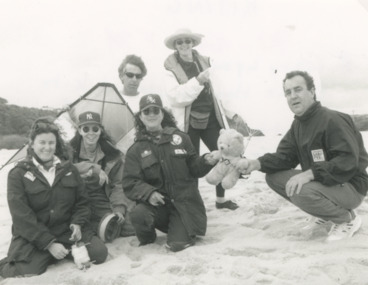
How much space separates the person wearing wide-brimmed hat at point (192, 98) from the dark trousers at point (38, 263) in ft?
4.50

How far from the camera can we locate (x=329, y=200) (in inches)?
96.8

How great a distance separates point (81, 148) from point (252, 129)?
4.84 feet

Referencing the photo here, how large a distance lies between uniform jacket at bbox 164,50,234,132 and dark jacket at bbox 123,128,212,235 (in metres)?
0.60

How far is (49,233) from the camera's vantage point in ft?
8.01

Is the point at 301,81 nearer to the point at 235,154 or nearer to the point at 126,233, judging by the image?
the point at 235,154

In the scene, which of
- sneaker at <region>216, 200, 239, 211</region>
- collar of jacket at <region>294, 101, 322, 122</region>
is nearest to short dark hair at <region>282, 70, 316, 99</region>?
collar of jacket at <region>294, 101, 322, 122</region>

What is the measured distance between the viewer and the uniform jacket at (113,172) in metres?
3.14

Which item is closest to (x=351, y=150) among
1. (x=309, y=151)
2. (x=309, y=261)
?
(x=309, y=151)

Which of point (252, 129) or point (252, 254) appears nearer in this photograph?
point (252, 254)

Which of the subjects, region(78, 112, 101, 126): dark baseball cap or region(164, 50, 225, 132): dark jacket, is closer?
region(78, 112, 101, 126): dark baseball cap

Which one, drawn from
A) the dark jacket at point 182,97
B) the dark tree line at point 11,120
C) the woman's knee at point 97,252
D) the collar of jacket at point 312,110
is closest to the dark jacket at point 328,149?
the collar of jacket at point 312,110

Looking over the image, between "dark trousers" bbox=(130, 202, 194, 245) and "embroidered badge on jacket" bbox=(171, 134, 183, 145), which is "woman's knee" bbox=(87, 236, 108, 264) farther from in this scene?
"embroidered badge on jacket" bbox=(171, 134, 183, 145)

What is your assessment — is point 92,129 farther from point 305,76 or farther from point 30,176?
point 305,76

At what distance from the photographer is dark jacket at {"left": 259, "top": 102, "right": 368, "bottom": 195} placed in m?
2.37
